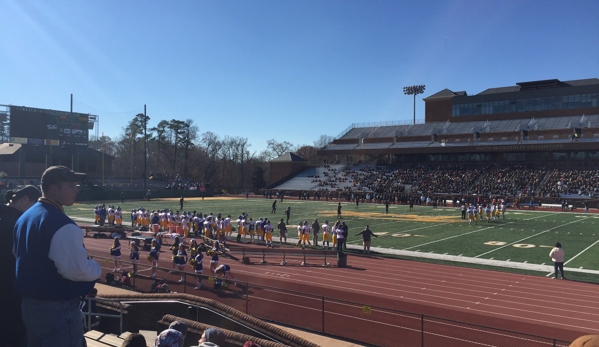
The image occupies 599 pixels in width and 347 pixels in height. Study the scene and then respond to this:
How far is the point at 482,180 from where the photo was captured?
53.5m

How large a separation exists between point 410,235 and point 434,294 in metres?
12.6

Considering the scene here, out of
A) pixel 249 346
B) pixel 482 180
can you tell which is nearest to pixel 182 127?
pixel 482 180

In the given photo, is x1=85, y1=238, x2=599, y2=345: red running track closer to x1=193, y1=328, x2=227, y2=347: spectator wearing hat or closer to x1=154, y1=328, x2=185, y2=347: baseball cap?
x1=193, y1=328, x2=227, y2=347: spectator wearing hat

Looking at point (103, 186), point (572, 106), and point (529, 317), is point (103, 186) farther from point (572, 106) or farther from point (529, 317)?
point (572, 106)

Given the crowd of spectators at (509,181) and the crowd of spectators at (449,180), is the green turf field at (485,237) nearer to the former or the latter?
the crowd of spectators at (509,181)

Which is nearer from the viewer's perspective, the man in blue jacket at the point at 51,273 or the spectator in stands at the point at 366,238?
the man in blue jacket at the point at 51,273

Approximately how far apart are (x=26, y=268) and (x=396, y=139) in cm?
7069

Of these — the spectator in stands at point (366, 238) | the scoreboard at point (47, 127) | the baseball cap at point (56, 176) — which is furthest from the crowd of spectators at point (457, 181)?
the baseball cap at point (56, 176)

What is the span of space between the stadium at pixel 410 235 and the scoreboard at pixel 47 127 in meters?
0.14

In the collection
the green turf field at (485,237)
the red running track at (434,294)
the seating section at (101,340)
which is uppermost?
the seating section at (101,340)

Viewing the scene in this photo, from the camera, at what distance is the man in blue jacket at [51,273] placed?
9.12 feet

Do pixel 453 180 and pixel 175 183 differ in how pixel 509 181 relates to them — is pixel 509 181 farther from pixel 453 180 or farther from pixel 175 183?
pixel 175 183

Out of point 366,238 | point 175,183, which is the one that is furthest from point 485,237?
point 175,183

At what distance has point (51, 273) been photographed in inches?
111
